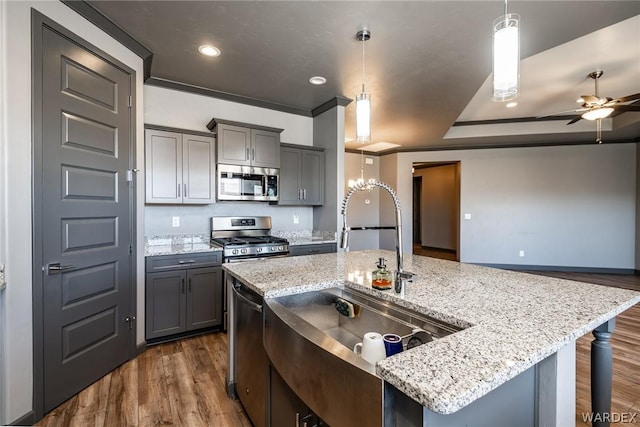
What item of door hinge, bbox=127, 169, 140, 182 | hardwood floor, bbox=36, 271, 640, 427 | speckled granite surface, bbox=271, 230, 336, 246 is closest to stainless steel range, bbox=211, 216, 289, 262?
speckled granite surface, bbox=271, 230, 336, 246

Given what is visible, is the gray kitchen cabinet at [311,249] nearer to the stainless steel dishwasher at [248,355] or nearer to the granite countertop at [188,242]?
→ the granite countertop at [188,242]

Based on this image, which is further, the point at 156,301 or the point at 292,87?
the point at 292,87

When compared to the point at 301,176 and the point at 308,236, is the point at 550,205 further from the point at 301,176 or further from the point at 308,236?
the point at 301,176

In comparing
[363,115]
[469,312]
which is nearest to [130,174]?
[363,115]

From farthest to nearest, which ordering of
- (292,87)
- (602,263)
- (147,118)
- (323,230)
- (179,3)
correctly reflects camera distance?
(602,263) < (323,230) < (292,87) < (147,118) < (179,3)

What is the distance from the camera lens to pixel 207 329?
9.93ft

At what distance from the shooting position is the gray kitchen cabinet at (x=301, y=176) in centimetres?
379

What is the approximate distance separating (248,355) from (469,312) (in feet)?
4.00

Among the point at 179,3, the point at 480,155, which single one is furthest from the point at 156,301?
the point at 480,155

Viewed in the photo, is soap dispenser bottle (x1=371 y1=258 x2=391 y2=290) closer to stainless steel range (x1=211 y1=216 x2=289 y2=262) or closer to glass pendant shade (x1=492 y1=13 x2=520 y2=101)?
glass pendant shade (x1=492 y1=13 x2=520 y2=101)

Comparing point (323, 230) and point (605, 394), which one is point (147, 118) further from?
point (605, 394)

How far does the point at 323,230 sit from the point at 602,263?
5.75m

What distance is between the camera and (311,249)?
11.8 feet

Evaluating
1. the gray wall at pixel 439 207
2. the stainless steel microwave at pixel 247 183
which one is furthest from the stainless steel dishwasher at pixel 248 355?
the gray wall at pixel 439 207
